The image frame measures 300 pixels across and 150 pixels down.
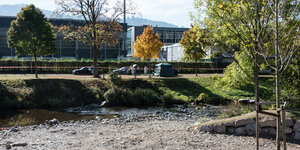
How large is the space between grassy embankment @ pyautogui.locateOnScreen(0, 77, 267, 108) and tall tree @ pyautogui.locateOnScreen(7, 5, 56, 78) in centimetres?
456

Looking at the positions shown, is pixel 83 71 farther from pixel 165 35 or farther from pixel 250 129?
pixel 165 35

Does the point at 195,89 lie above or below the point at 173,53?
below

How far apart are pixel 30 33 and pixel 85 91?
8549 millimetres

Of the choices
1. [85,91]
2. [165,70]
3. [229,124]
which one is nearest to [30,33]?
[85,91]

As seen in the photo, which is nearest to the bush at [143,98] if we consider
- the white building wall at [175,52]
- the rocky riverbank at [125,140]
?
the rocky riverbank at [125,140]

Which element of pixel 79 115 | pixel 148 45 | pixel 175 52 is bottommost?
pixel 79 115

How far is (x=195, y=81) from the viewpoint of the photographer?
30.6m

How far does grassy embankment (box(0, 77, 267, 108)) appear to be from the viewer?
2178 centimetres

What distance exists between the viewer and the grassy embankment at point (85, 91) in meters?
21.8

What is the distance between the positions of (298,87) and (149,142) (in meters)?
6.48

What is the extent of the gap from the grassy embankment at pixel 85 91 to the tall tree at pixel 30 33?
4561 mm

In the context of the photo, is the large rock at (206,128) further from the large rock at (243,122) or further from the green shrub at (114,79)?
the green shrub at (114,79)

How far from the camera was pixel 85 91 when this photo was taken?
2497 centimetres

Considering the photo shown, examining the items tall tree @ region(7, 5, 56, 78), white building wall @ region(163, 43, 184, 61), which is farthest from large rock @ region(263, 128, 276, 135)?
white building wall @ region(163, 43, 184, 61)
